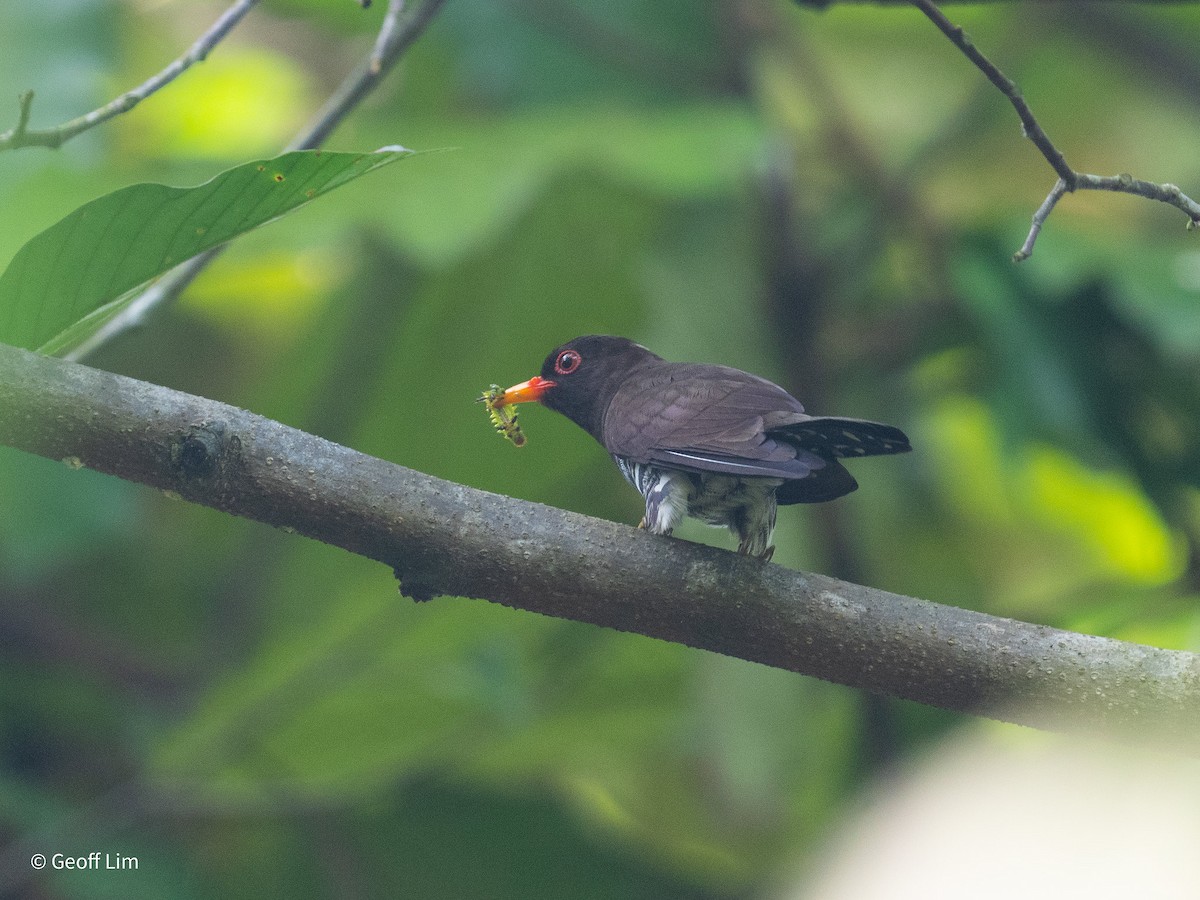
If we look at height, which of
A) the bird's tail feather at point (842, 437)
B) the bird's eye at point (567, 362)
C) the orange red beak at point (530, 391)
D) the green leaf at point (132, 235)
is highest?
the green leaf at point (132, 235)

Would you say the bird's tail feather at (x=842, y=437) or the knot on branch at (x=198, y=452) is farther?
the bird's tail feather at (x=842, y=437)

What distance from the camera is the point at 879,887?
118 inches

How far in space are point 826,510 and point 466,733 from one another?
1.15 m

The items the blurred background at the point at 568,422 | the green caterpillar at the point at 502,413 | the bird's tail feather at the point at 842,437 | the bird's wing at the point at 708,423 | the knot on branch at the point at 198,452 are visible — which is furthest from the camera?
the blurred background at the point at 568,422

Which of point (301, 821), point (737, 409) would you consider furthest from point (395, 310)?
point (737, 409)

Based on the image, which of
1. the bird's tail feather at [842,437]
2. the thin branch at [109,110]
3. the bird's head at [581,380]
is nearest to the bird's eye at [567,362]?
the bird's head at [581,380]

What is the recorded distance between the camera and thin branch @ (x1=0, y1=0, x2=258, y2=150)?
4.26 ft

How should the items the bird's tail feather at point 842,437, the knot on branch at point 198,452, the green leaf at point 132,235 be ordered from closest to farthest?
the green leaf at point 132,235 < the knot on branch at point 198,452 < the bird's tail feather at point 842,437

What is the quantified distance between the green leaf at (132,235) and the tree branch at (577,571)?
0.06 m

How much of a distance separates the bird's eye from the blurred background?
2.52 ft

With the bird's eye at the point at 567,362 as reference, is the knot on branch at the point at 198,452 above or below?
above

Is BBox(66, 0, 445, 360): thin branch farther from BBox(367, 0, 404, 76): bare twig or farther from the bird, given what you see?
the bird

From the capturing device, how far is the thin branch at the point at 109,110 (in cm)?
130

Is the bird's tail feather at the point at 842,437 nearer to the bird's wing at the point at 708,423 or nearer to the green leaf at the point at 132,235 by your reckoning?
the bird's wing at the point at 708,423
